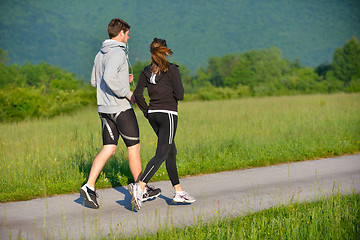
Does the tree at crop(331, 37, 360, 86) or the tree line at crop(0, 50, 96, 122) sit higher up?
the tree at crop(331, 37, 360, 86)

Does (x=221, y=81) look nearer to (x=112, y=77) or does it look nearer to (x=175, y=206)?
(x=175, y=206)

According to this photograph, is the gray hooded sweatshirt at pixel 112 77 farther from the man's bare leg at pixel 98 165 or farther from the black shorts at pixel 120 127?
the man's bare leg at pixel 98 165

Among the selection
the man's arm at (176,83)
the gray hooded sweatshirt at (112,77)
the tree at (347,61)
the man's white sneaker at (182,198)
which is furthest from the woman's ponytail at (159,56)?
the tree at (347,61)

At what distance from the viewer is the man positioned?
555cm

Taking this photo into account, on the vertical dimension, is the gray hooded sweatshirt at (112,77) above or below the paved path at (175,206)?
above

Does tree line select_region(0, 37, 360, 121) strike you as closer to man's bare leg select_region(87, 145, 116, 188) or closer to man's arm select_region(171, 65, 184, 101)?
man's bare leg select_region(87, 145, 116, 188)

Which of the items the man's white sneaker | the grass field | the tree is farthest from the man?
the tree

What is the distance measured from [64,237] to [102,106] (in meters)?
1.89

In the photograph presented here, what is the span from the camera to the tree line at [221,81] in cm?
2288

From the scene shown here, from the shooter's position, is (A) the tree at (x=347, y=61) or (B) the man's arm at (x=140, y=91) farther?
(A) the tree at (x=347, y=61)

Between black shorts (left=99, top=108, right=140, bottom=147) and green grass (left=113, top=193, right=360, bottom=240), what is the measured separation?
58.6 inches

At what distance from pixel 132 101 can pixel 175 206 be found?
1.50m

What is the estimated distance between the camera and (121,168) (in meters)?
7.87

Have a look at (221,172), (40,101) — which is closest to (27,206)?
(221,172)
